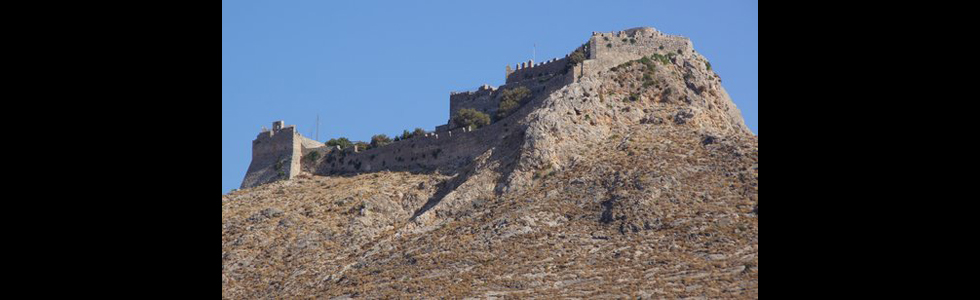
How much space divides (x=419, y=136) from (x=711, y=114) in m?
9.67

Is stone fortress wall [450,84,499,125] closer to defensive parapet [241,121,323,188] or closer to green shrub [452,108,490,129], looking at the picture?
green shrub [452,108,490,129]

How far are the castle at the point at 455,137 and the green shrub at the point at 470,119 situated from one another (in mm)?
389

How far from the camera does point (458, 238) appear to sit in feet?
123

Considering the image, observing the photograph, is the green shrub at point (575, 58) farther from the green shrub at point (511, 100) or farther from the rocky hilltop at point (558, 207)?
the green shrub at point (511, 100)

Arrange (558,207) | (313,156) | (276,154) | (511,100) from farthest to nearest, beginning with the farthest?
(276,154), (313,156), (511,100), (558,207)

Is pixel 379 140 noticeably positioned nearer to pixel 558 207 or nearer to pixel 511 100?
pixel 511 100

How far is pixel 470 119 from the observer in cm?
4875

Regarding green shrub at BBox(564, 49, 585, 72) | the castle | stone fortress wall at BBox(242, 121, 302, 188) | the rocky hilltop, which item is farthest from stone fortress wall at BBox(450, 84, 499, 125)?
stone fortress wall at BBox(242, 121, 302, 188)

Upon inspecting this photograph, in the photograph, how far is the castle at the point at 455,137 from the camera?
4588cm

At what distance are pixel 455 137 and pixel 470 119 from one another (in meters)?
2.53

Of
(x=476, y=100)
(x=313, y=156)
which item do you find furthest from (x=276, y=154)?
(x=476, y=100)

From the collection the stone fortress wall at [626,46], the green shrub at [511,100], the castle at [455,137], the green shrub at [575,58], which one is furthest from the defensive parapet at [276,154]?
the stone fortress wall at [626,46]
